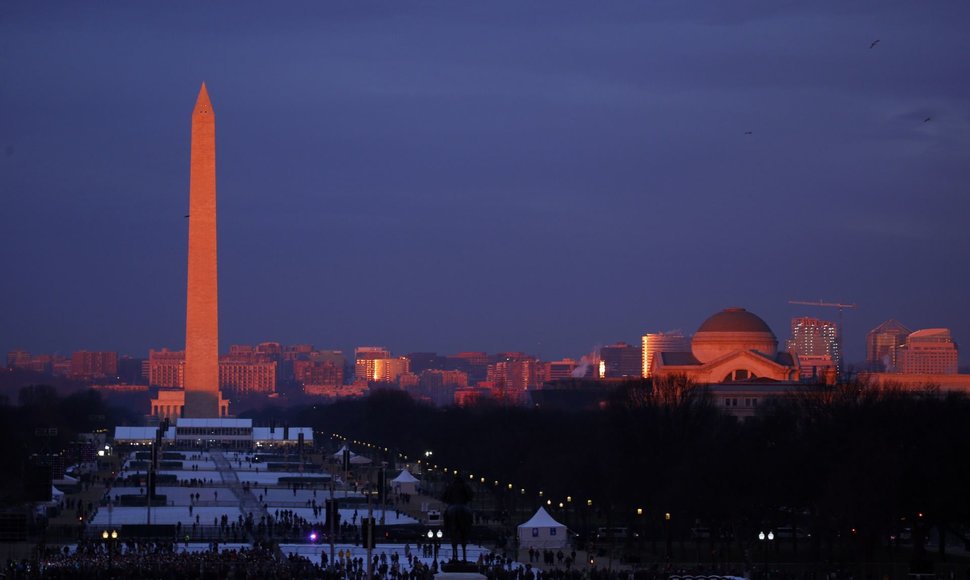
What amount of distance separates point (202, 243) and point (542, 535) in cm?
6358

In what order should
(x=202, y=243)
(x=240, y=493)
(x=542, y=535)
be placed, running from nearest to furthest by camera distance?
(x=542, y=535) → (x=240, y=493) → (x=202, y=243)

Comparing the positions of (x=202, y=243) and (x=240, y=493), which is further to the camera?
(x=202, y=243)

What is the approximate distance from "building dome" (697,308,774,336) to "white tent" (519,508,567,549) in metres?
48.7

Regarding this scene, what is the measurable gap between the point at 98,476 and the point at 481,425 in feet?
59.2

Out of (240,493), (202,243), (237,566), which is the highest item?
(202,243)

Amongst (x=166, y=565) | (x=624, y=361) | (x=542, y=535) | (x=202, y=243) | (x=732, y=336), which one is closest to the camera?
(x=166, y=565)

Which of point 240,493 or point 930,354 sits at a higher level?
point 930,354

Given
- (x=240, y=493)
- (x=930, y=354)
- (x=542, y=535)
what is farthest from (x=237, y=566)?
(x=930, y=354)

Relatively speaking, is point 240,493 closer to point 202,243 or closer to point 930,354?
point 202,243

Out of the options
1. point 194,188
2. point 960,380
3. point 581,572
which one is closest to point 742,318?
point 960,380

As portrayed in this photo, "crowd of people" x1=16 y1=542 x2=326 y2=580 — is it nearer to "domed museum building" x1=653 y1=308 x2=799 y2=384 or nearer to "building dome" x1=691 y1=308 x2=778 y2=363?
"domed museum building" x1=653 y1=308 x2=799 y2=384

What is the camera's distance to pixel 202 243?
355 ft

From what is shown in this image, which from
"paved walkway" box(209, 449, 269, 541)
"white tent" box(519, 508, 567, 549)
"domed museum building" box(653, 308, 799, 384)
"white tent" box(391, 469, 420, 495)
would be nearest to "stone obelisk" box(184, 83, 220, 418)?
"paved walkway" box(209, 449, 269, 541)

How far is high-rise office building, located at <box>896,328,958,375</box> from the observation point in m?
124
